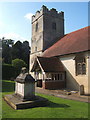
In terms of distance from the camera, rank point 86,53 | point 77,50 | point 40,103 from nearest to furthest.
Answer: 1. point 40,103
2. point 86,53
3. point 77,50

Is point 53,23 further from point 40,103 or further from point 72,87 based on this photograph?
point 40,103

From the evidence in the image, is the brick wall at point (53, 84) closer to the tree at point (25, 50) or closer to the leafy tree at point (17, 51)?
the tree at point (25, 50)

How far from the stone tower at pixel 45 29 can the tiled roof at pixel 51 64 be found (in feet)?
26.8

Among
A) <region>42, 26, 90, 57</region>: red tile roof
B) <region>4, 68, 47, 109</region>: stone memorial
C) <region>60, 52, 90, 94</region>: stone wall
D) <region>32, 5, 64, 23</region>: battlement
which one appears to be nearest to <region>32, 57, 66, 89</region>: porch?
<region>60, 52, 90, 94</region>: stone wall

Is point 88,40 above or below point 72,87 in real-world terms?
above

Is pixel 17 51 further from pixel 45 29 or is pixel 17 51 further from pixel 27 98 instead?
pixel 27 98

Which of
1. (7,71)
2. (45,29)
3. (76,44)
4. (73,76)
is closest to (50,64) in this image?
(73,76)

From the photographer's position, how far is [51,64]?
16.9 meters

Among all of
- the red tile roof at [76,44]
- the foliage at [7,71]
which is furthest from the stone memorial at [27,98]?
the foliage at [7,71]

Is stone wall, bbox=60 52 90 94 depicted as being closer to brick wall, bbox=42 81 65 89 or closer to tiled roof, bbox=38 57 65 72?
tiled roof, bbox=38 57 65 72

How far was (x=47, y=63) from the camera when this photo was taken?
54.9ft

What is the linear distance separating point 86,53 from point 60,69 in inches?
167

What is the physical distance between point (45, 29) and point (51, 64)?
12028 millimetres

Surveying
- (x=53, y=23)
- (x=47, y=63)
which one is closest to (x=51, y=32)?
(x=53, y=23)
